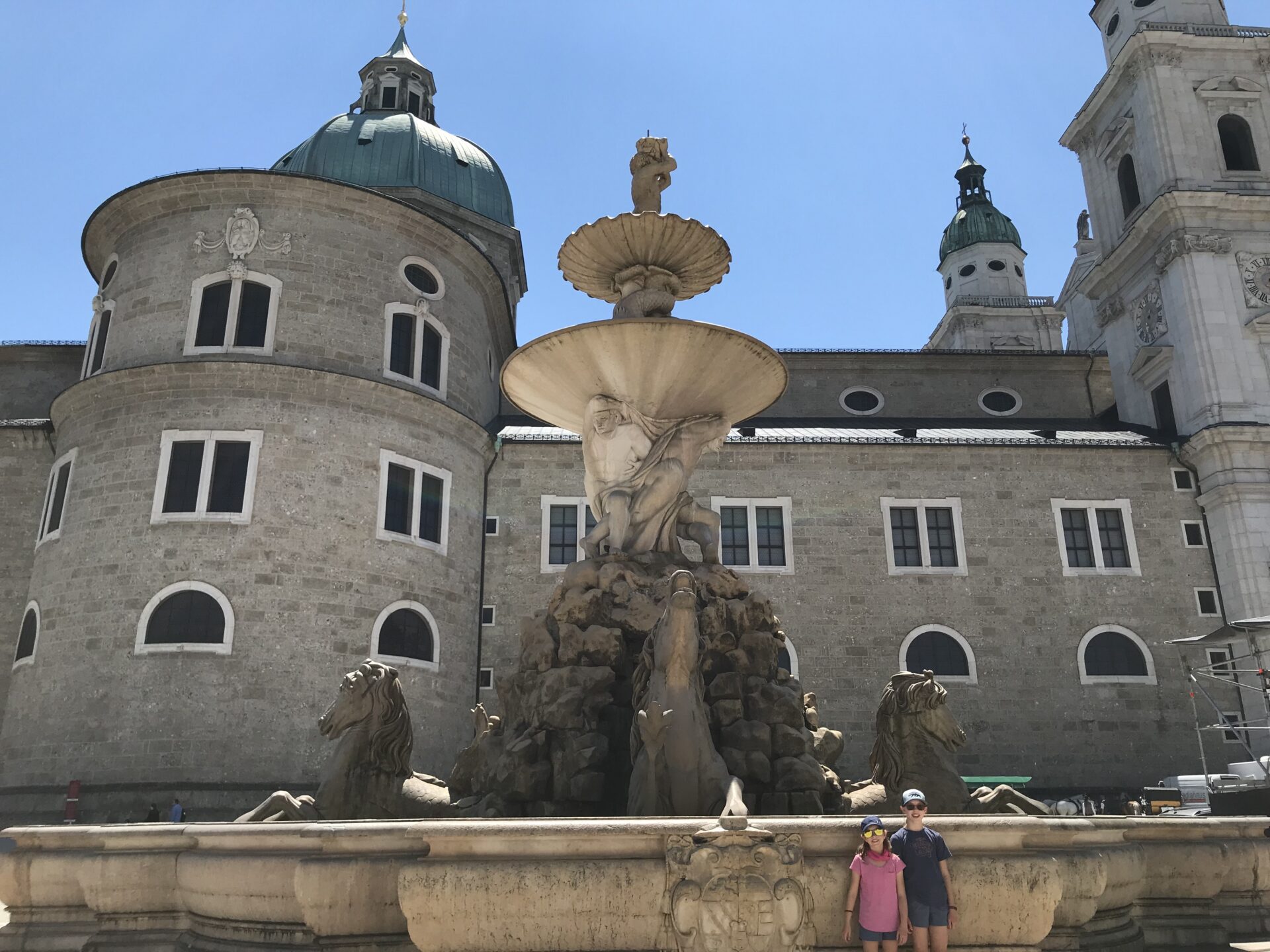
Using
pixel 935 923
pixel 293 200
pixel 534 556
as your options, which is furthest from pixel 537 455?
pixel 935 923

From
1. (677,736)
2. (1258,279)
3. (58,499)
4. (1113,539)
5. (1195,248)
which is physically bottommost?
(677,736)

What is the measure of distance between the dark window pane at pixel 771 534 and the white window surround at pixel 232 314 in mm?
11523

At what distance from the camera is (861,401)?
31062 millimetres

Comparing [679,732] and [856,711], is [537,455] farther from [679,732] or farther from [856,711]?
[679,732]

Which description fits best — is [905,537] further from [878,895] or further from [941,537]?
[878,895]

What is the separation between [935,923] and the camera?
4113 mm

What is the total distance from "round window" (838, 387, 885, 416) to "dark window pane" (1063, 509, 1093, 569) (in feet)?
28.5

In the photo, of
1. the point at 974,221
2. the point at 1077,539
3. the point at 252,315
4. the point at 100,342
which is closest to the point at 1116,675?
the point at 1077,539

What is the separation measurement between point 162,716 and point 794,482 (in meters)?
14.2

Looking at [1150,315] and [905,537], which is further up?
[1150,315]

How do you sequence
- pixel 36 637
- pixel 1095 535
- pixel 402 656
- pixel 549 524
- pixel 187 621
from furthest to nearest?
pixel 1095 535
pixel 549 524
pixel 402 656
pixel 36 637
pixel 187 621

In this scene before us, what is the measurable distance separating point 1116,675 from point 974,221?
36.5m

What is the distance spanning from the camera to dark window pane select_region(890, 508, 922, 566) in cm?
2252

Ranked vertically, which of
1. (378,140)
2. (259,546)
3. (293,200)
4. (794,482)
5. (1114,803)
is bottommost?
(1114,803)
